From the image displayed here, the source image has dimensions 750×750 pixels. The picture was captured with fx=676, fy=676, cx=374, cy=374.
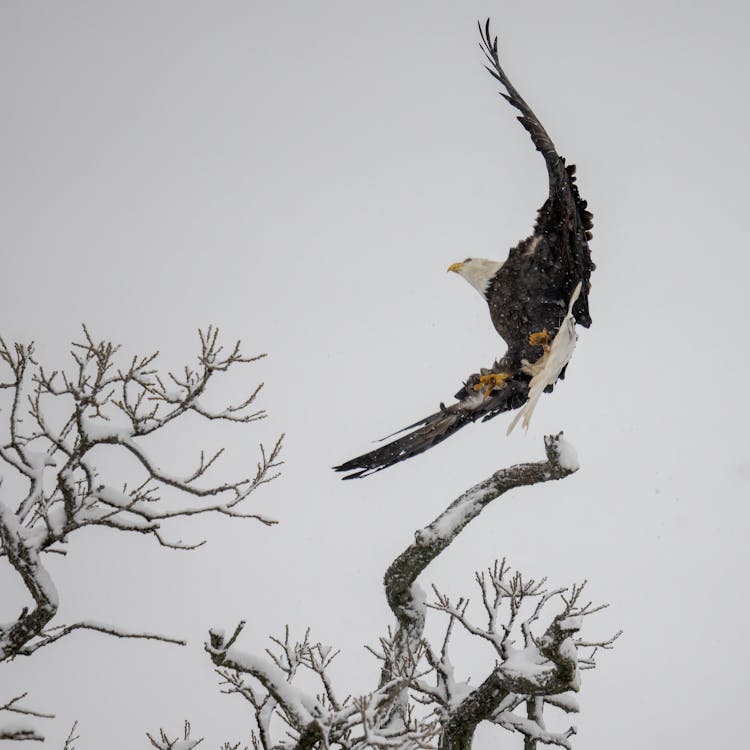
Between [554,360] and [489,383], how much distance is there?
53 cm

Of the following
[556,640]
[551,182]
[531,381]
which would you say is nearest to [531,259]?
[551,182]

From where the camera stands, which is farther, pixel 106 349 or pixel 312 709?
pixel 106 349

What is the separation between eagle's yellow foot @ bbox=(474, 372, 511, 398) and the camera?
4.73 meters

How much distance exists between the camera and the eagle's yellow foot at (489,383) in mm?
4731

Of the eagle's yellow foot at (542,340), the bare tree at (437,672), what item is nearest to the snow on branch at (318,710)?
the bare tree at (437,672)

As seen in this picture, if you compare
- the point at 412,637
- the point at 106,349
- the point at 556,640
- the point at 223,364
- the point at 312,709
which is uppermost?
the point at 106,349

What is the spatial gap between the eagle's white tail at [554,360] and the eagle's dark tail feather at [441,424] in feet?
0.50

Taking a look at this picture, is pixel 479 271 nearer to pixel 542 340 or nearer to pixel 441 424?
pixel 542 340

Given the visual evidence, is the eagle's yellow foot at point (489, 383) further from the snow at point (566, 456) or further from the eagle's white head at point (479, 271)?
the eagle's white head at point (479, 271)

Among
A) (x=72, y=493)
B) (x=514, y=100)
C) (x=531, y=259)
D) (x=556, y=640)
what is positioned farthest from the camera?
(x=531, y=259)

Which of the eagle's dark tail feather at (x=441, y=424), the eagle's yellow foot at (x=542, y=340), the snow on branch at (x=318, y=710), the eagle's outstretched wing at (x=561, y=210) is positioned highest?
the eagle's outstretched wing at (x=561, y=210)

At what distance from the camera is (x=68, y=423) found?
4.11 meters

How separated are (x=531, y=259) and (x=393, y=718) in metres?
3.39

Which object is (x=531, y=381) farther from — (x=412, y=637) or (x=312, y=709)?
(x=312, y=709)
